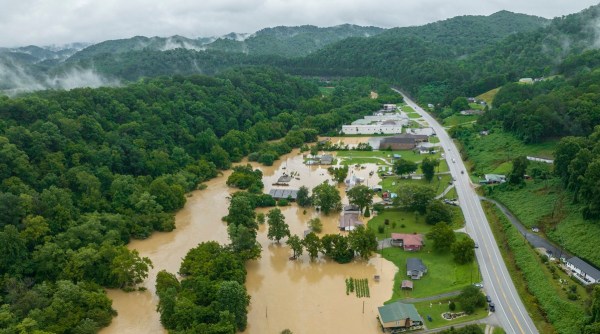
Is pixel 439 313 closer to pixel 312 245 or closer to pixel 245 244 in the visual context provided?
pixel 312 245

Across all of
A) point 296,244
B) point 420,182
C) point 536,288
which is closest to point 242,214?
point 296,244

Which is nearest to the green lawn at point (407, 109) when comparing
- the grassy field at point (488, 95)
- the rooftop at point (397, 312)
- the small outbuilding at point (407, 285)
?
the grassy field at point (488, 95)

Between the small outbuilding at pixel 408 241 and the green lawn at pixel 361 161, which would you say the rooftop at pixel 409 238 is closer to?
the small outbuilding at pixel 408 241

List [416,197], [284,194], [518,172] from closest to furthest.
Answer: [416,197]
[518,172]
[284,194]

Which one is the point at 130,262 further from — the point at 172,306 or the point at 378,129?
the point at 378,129

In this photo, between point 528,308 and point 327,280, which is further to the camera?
point 327,280


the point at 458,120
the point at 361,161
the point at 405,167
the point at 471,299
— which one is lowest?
the point at 471,299

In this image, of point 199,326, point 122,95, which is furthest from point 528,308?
point 122,95
